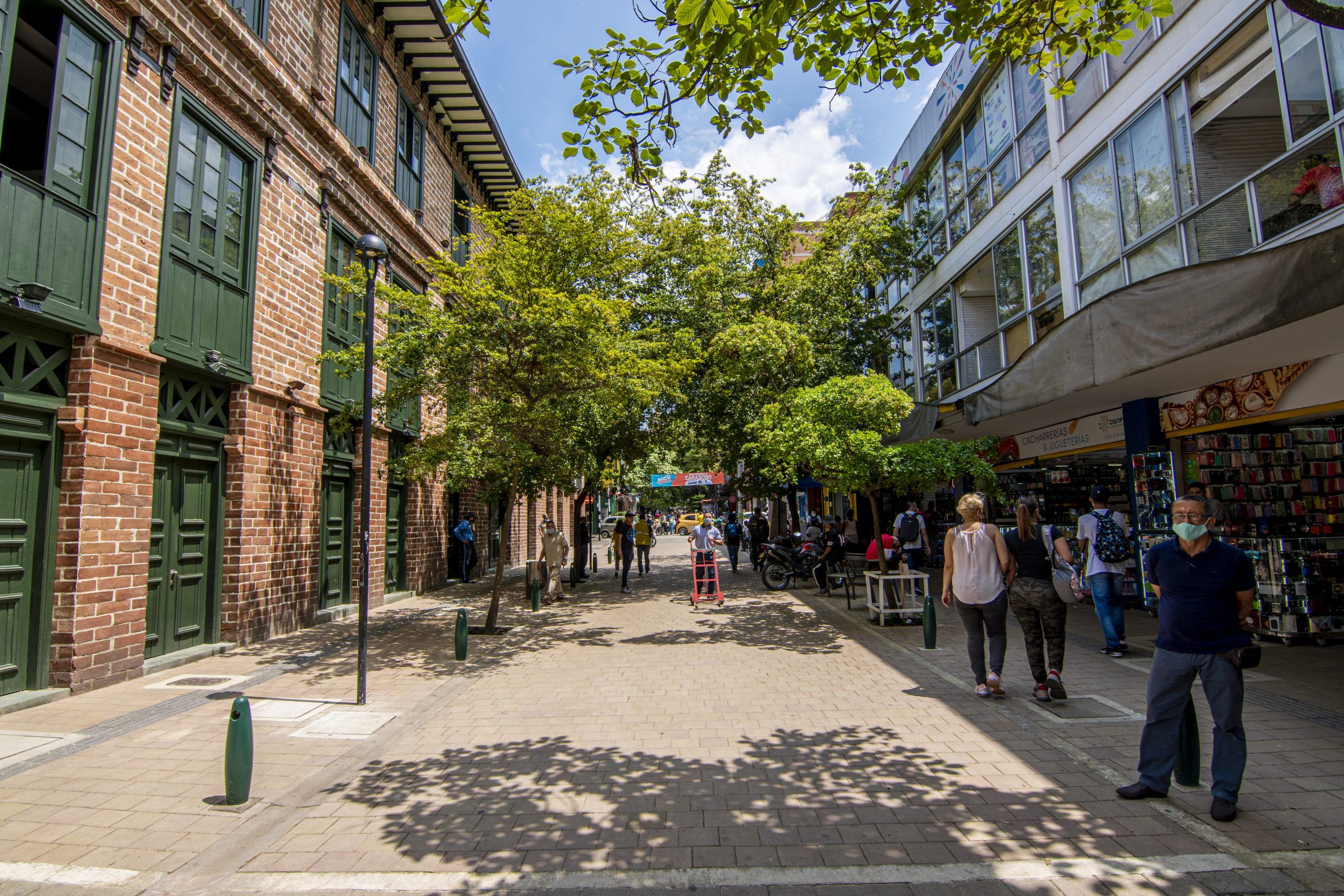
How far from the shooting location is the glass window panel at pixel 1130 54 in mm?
9544

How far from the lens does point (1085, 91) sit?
436 inches

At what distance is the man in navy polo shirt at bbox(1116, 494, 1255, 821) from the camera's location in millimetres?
3779

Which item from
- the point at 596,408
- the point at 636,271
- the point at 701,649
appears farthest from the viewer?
the point at 636,271

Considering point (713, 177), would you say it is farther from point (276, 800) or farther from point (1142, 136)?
point (276, 800)

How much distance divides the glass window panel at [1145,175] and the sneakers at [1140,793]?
7848 mm

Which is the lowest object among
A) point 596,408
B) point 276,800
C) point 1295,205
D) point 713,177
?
point 276,800

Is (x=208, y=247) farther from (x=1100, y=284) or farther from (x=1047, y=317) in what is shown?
(x=1047, y=317)

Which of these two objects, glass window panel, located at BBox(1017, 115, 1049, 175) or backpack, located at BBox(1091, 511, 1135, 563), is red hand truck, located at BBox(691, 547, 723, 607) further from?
glass window panel, located at BBox(1017, 115, 1049, 175)

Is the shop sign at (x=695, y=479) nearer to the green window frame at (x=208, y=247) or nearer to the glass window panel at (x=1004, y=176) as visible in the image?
the glass window panel at (x=1004, y=176)

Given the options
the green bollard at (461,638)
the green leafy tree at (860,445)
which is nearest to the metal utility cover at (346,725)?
the green bollard at (461,638)

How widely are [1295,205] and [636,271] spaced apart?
1210 centimetres

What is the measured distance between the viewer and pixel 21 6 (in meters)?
6.63

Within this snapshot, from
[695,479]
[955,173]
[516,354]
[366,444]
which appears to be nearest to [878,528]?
[516,354]

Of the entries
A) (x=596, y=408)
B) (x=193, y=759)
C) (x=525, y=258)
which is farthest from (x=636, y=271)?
(x=193, y=759)
